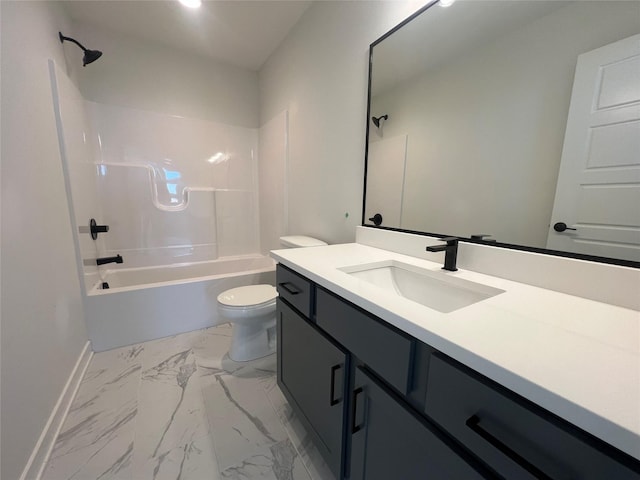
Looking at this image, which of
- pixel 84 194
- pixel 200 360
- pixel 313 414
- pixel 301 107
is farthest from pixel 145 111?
pixel 313 414

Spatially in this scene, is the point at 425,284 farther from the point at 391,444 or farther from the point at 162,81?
the point at 162,81

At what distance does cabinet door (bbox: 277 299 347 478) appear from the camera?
2.83ft

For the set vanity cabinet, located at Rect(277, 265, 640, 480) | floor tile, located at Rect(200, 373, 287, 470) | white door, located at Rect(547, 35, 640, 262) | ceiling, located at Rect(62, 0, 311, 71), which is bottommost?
floor tile, located at Rect(200, 373, 287, 470)

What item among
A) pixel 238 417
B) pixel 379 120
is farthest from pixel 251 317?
pixel 379 120

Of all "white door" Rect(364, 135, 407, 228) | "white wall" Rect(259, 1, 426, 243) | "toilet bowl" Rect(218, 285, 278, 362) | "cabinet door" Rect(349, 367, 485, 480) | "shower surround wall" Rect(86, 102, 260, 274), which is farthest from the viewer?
"shower surround wall" Rect(86, 102, 260, 274)

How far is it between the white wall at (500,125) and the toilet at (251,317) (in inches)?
35.1

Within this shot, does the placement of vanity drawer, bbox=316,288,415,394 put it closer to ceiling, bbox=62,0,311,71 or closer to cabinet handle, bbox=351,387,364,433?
cabinet handle, bbox=351,387,364,433

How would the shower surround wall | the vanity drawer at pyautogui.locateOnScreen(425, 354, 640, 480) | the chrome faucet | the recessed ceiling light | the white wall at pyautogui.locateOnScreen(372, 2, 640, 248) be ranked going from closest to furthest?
the vanity drawer at pyautogui.locateOnScreen(425, 354, 640, 480) < the white wall at pyautogui.locateOnScreen(372, 2, 640, 248) < the chrome faucet < the recessed ceiling light < the shower surround wall

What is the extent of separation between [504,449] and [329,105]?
1841 mm

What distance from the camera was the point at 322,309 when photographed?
2.97 feet

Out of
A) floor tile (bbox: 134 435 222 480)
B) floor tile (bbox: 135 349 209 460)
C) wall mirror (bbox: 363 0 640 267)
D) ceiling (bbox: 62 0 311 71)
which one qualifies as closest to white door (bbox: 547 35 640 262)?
wall mirror (bbox: 363 0 640 267)

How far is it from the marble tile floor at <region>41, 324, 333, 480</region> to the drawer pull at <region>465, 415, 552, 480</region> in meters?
0.89

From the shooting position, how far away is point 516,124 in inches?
35.2

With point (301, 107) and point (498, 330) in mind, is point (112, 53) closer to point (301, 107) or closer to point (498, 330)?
point (301, 107)
